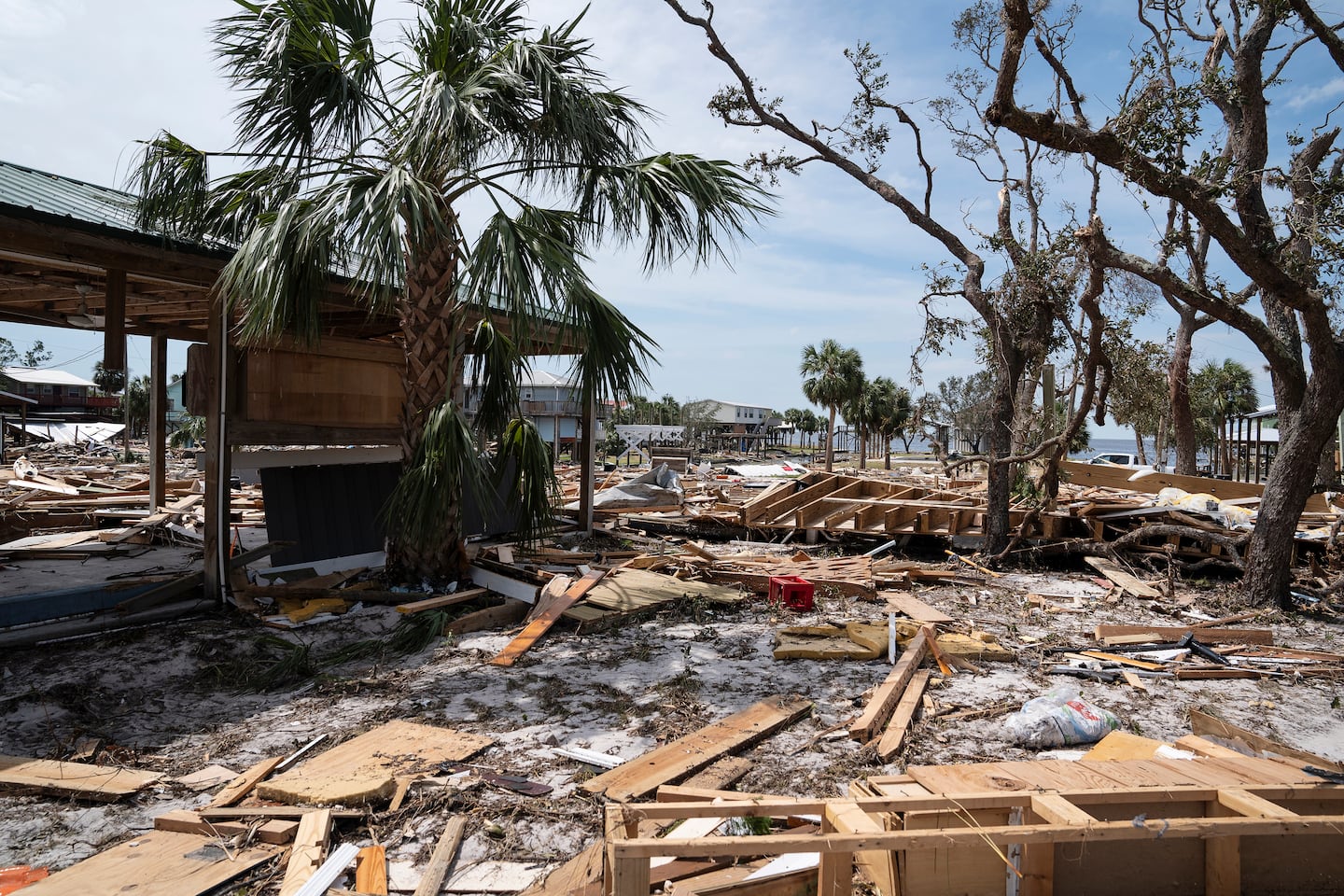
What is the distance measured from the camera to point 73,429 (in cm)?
4991

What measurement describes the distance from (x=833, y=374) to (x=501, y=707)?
163ft

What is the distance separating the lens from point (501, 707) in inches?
237

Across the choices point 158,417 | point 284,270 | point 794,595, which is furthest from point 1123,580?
point 158,417

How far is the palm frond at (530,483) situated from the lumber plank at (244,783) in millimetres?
3814

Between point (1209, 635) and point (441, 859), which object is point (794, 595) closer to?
point (1209, 635)

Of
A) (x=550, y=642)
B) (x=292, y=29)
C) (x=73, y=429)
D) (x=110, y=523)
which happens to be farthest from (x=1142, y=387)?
(x=73, y=429)

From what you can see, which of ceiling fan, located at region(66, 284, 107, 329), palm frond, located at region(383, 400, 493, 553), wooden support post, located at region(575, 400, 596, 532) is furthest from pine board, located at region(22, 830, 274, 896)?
wooden support post, located at region(575, 400, 596, 532)

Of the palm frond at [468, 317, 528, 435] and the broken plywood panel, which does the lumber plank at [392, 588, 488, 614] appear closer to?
the palm frond at [468, 317, 528, 435]

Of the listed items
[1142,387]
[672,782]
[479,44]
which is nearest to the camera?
[672,782]

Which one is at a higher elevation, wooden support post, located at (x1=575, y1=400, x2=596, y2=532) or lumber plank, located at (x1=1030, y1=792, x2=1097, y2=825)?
wooden support post, located at (x1=575, y1=400, x2=596, y2=532)

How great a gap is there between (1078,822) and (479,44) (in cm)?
856

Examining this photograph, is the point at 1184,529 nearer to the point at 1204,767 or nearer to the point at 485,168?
the point at 1204,767

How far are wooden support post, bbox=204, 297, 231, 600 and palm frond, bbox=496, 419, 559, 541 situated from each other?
9.29 ft

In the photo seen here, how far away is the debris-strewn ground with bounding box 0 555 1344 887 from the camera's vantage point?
424 cm
